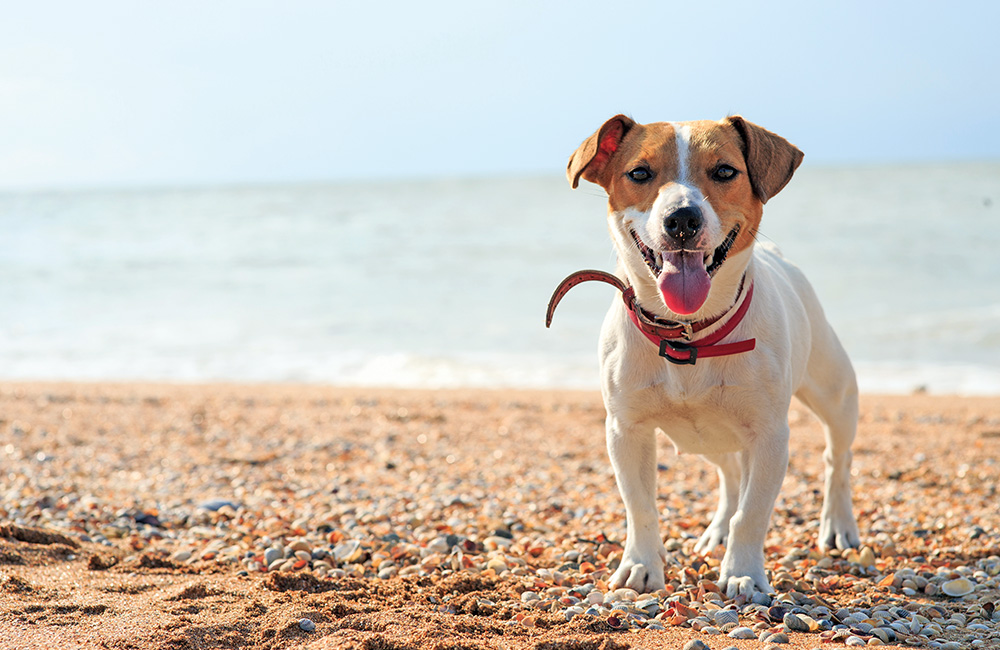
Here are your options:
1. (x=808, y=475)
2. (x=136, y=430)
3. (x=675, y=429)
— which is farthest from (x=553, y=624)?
(x=136, y=430)

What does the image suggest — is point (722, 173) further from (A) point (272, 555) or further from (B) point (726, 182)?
(A) point (272, 555)

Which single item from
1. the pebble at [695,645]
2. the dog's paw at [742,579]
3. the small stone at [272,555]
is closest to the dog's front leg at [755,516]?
the dog's paw at [742,579]

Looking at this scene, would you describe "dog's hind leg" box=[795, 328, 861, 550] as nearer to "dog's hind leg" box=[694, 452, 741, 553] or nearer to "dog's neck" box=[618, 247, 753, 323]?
"dog's hind leg" box=[694, 452, 741, 553]

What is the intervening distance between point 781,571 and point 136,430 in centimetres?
617

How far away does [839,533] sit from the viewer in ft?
15.1

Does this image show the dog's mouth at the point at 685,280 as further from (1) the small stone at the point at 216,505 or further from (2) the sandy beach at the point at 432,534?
(1) the small stone at the point at 216,505

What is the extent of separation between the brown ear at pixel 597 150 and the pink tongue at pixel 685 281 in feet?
1.89

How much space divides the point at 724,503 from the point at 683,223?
6.38ft

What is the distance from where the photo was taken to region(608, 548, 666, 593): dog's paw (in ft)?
12.1

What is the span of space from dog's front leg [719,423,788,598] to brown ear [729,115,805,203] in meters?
0.96

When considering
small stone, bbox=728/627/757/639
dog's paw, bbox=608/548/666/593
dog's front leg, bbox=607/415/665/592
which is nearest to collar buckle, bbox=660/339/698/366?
dog's front leg, bbox=607/415/665/592

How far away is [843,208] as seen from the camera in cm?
3059

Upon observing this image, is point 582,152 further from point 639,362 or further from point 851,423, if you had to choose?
point 851,423

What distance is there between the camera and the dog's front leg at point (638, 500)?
3.70 m
